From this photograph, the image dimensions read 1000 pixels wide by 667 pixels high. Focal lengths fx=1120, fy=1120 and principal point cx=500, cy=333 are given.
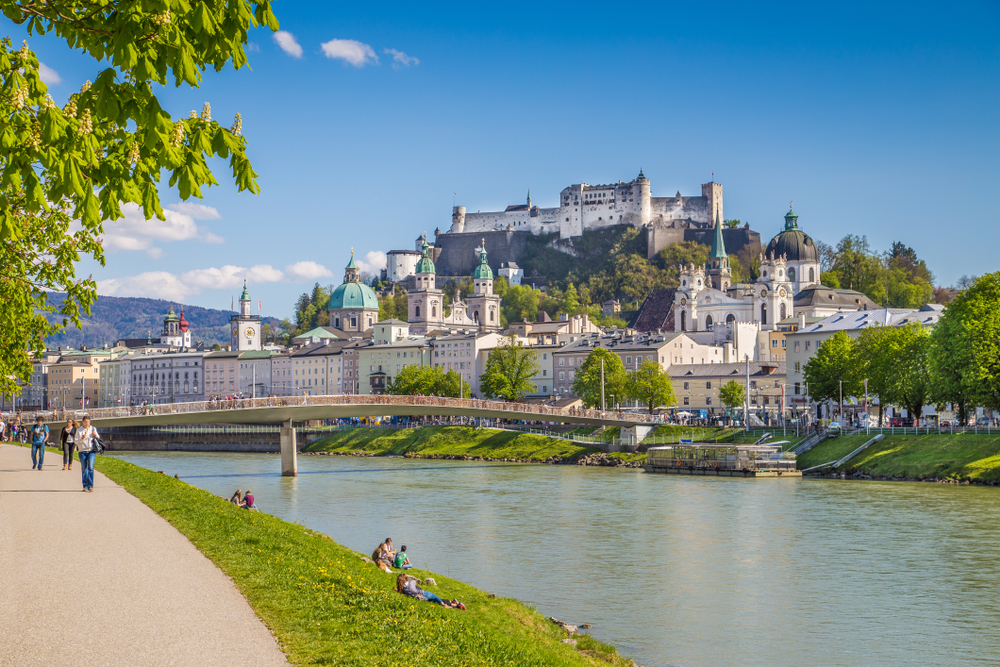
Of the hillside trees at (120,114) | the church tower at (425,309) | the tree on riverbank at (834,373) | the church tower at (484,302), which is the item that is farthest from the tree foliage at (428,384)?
the hillside trees at (120,114)

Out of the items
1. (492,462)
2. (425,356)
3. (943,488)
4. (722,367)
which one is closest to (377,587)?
(943,488)

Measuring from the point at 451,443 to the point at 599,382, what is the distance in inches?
440

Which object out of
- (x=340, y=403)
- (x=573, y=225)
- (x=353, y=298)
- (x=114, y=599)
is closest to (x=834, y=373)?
(x=340, y=403)

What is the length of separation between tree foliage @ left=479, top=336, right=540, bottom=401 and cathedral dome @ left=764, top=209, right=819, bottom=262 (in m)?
46.5

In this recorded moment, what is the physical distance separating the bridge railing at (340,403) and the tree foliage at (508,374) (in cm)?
1860

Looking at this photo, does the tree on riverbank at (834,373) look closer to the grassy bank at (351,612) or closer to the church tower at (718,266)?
the grassy bank at (351,612)

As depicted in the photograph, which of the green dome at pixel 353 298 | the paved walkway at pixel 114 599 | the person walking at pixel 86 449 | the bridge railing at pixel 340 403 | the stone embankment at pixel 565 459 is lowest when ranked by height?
the stone embankment at pixel 565 459

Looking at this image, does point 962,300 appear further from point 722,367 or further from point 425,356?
point 425,356

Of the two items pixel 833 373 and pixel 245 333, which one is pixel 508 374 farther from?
pixel 245 333

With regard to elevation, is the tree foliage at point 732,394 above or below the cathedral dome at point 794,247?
below

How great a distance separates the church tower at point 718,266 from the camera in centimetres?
12975

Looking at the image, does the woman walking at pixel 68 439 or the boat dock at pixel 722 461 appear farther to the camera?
the boat dock at pixel 722 461

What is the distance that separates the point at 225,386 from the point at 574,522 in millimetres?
101632

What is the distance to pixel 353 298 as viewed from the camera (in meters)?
145
